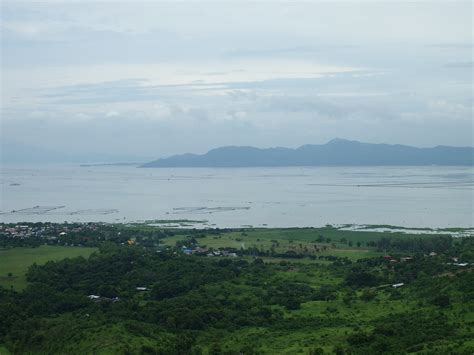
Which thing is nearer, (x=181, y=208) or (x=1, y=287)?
(x=1, y=287)

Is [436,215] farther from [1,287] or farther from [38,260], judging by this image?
[1,287]

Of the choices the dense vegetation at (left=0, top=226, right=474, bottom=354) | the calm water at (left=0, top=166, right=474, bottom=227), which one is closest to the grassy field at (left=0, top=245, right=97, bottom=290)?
the dense vegetation at (left=0, top=226, right=474, bottom=354)

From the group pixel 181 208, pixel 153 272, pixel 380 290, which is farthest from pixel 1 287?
pixel 181 208

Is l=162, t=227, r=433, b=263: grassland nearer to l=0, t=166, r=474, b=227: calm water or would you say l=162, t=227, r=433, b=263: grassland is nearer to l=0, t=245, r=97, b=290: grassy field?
l=0, t=166, r=474, b=227: calm water

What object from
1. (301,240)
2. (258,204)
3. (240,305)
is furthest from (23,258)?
(258,204)

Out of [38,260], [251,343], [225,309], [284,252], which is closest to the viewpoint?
[251,343]

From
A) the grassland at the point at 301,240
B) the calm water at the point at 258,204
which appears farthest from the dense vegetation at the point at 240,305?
the calm water at the point at 258,204
